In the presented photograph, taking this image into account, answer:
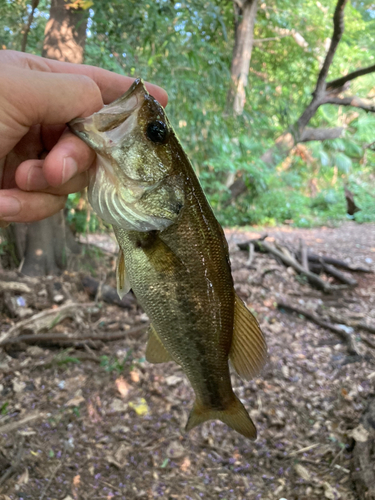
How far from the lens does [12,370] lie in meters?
3.00

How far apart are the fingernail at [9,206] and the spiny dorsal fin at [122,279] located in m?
0.46

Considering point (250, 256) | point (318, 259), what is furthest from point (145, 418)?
point (318, 259)

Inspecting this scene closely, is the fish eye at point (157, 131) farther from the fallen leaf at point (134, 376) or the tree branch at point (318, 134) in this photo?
the tree branch at point (318, 134)

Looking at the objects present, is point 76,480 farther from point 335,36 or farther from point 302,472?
point 335,36

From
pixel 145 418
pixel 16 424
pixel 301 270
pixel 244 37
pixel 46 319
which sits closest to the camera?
pixel 16 424

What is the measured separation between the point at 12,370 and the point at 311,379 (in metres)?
2.94

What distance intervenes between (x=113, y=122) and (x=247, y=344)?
3.58ft

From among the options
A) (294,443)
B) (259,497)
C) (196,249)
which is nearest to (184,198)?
(196,249)

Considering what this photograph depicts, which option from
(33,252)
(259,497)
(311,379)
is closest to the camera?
(259,497)

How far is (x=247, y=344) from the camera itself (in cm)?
156

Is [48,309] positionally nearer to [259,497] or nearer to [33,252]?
[33,252]

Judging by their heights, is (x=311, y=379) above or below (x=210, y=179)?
below

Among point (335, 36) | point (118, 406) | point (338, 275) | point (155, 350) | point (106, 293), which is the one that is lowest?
point (118, 406)

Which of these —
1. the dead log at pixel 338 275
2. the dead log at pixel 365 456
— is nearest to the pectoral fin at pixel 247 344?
the dead log at pixel 365 456
